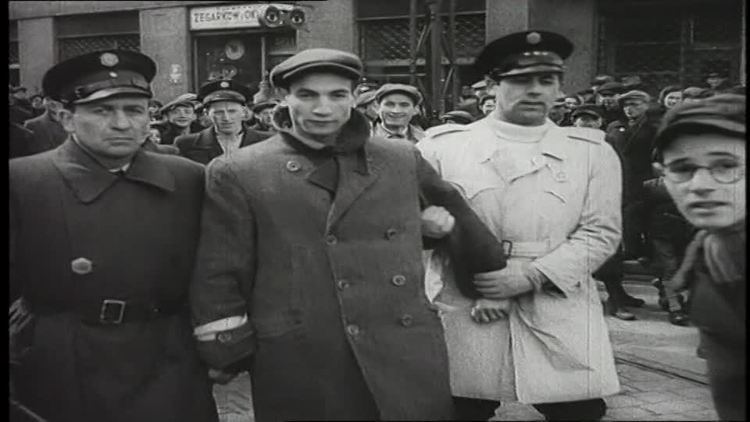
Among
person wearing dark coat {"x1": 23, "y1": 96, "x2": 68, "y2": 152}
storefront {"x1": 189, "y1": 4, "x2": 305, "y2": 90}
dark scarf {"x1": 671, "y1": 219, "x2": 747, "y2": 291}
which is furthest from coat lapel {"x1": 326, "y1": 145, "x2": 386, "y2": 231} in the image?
person wearing dark coat {"x1": 23, "y1": 96, "x2": 68, "y2": 152}

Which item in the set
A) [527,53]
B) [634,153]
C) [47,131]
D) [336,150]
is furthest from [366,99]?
[336,150]

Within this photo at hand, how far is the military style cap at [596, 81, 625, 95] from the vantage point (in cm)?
680

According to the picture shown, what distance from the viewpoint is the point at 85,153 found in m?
3.08

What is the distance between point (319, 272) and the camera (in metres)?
2.89

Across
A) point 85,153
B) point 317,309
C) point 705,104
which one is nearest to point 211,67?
point 85,153

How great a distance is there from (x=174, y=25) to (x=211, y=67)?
1020mm

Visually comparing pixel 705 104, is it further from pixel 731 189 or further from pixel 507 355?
pixel 507 355

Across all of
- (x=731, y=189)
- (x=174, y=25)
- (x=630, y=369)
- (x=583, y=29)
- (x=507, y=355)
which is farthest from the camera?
(x=583, y=29)

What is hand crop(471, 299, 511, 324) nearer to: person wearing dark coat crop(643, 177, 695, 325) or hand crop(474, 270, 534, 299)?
hand crop(474, 270, 534, 299)

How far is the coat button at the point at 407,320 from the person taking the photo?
2947mm

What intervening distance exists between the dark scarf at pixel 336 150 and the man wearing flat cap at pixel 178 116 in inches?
121

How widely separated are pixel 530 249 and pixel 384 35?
2450mm

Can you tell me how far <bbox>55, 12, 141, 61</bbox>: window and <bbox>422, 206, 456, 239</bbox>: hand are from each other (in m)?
1.87
